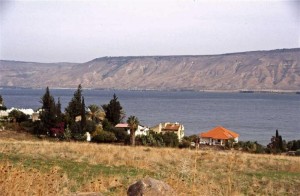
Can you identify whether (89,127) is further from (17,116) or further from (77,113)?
(17,116)

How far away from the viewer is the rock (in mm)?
5957

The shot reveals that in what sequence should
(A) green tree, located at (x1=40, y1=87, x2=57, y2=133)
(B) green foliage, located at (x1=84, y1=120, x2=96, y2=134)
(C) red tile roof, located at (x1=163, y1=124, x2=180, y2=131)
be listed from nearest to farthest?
(A) green tree, located at (x1=40, y1=87, x2=57, y2=133), (B) green foliage, located at (x1=84, y1=120, x2=96, y2=134), (C) red tile roof, located at (x1=163, y1=124, x2=180, y2=131)

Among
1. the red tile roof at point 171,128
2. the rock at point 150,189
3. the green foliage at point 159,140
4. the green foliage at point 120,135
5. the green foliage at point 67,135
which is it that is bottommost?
the red tile roof at point 171,128

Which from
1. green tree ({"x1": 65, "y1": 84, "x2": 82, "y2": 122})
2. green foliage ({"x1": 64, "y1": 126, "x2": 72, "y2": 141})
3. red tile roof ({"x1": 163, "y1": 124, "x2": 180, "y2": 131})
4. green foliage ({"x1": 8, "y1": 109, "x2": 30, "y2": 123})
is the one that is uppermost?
green tree ({"x1": 65, "y1": 84, "x2": 82, "y2": 122})

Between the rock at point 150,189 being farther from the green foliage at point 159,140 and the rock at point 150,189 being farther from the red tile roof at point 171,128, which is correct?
the red tile roof at point 171,128

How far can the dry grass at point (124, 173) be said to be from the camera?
293 inches

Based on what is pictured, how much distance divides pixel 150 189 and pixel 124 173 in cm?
776

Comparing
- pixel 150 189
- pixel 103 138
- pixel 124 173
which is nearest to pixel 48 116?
pixel 103 138

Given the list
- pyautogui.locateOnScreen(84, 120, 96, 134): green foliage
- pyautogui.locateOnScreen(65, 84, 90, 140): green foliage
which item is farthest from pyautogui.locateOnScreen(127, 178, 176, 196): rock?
pyautogui.locateOnScreen(84, 120, 96, 134): green foliage

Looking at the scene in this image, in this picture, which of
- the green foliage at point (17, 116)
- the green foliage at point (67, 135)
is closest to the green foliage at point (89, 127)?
the green foliage at point (67, 135)

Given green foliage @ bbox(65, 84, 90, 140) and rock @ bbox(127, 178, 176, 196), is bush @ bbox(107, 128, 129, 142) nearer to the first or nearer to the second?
green foliage @ bbox(65, 84, 90, 140)

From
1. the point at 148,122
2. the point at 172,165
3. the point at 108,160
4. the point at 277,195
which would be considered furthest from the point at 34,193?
the point at 148,122

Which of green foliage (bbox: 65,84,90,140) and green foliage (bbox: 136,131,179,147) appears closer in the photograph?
green foliage (bbox: 136,131,179,147)

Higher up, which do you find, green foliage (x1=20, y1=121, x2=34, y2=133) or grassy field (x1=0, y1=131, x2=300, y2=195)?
grassy field (x1=0, y1=131, x2=300, y2=195)
